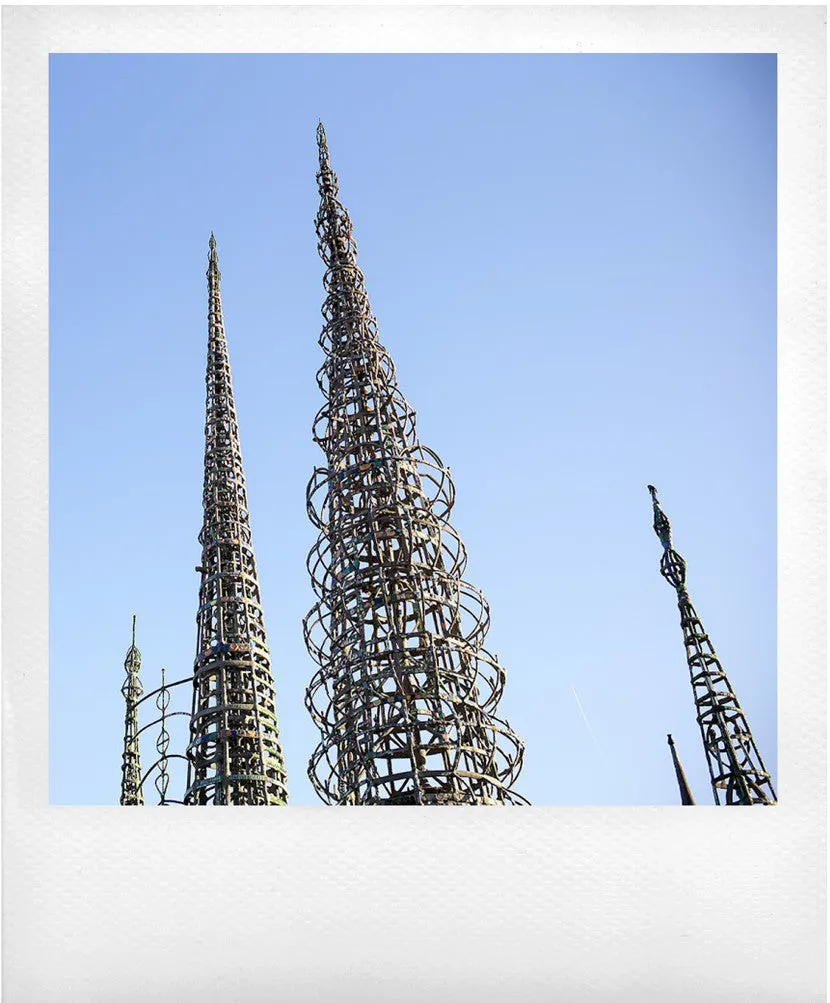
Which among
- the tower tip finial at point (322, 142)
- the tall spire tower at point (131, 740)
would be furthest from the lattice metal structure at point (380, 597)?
the tall spire tower at point (131, 740)

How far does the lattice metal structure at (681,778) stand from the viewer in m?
14.0

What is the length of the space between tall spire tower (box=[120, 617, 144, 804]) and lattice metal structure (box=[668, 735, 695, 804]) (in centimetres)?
1356

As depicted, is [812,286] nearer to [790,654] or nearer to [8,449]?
[790,654]

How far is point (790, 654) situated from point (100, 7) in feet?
30.0

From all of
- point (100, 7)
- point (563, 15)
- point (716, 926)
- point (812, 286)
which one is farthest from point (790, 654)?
point (100, 7)

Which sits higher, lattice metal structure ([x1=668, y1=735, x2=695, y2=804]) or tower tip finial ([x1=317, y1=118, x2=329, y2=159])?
tower tip finial ([x1=317, y1=118, x2=329, y2=159])

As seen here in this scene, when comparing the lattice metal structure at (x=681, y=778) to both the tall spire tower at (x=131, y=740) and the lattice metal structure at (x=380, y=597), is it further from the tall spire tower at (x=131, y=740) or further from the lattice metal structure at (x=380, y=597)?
the tall spire tower at (x=131, y=740)

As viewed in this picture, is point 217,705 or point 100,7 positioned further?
point 217,705

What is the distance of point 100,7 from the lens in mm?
12453

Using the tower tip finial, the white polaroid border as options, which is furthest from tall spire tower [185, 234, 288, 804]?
the white polaroid border

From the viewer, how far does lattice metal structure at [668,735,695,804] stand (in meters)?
14.0

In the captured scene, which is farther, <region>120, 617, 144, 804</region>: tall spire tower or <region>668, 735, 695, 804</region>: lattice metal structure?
<region>120, 617, 144, 804</region>: tall spire tower

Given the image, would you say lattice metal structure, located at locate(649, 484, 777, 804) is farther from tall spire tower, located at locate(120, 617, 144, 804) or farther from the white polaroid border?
tall spire tower, located at locate(120, 617, 144, 804)

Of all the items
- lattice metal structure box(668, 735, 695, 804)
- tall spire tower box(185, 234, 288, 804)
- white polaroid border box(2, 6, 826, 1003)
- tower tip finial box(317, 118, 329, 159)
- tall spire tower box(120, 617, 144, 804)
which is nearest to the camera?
white polaroid border box(2, 6, 826, 1003)
